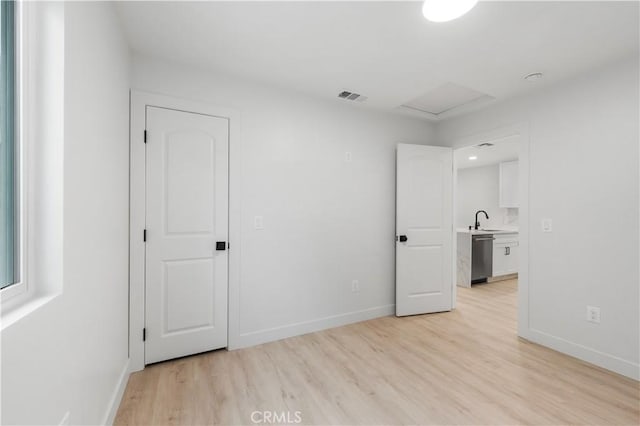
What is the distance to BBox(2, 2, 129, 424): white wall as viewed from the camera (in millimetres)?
839

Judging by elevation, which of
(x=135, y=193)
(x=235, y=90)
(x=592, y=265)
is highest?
(x=235, y=90)

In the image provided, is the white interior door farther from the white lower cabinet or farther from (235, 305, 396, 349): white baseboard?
the white lower cabinet

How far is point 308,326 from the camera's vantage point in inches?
118

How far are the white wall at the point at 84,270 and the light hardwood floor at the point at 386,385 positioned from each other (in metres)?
0.47

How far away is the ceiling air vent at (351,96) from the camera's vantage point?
116 inches

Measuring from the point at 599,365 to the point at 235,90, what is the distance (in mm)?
3878

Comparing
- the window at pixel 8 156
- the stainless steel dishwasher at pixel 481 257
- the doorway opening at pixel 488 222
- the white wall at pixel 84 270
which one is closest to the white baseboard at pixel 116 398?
the white wall at pixel 84 270

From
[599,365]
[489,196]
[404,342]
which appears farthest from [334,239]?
[489,196]

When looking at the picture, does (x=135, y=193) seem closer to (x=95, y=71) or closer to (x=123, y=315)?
(x=123, y=315)

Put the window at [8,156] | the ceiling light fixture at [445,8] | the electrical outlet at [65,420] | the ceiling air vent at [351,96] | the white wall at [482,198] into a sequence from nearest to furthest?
the window at [8,156], the electrical outlet at [65,420], the ceiling light fixture at [445,8], the ceiling air vent at [351,96], the white wall at [482,198]

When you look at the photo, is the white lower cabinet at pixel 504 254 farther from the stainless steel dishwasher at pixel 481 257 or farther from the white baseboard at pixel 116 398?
the white baseboard at pixel 116 398

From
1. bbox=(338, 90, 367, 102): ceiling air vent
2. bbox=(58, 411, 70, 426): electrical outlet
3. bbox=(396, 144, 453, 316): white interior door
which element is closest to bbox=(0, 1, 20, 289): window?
bbox=(58, 411, 70, 426): electrical outlet

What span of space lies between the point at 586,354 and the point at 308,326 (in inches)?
96.2

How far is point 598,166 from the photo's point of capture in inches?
94.5
